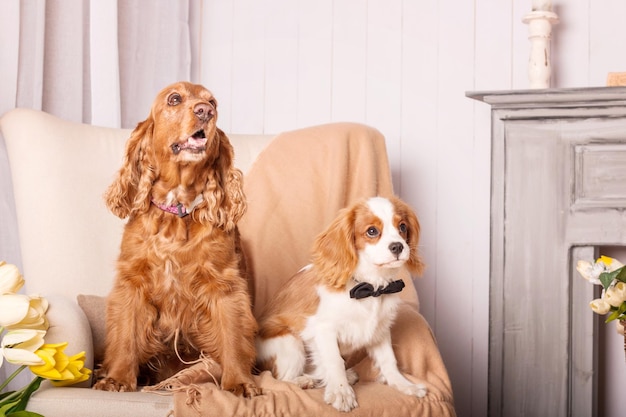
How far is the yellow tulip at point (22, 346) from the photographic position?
1266mm

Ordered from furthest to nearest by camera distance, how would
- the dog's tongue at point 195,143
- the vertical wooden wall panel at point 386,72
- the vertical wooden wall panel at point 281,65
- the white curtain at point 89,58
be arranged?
the vertical wooden wall panel at point 281,65, the vertical wooden wall panel at point 386,72, the white curtain at point 89,58, the dog's tongue at point 195,143

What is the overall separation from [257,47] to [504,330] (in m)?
1.47

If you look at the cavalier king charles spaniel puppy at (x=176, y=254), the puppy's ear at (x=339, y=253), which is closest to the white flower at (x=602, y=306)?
the puppy's ear at (x=339, y=253)

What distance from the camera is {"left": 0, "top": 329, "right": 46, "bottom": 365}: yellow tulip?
127cm

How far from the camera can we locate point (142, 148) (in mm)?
1937

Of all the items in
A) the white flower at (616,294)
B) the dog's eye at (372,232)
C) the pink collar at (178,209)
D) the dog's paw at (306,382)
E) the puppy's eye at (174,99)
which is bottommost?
the dog's paw at (306,382)

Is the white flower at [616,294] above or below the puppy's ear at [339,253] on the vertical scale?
below

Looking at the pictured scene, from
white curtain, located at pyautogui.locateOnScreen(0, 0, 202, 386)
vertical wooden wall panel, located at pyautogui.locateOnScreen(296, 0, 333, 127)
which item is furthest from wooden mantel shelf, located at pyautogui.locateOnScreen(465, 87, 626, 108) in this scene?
white curtain, located at pyautogui.locateOnScreen(0, 0, 202, 386)

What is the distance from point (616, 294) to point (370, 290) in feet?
1.87

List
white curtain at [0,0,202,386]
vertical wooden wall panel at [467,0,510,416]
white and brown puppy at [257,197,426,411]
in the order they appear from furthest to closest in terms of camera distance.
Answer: vertical wooden wall panel at [467,0,510,416]
white curtain at [0,0,202,386]
white and brown puppy at [257,197,426,411]

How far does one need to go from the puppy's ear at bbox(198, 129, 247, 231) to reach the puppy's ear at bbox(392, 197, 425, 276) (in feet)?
1.29

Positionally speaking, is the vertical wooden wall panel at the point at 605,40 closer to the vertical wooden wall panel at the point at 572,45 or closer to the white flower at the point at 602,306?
the vertical wooden wall panel at the point at 572,45

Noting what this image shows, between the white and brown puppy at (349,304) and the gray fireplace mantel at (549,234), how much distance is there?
24.5 inches

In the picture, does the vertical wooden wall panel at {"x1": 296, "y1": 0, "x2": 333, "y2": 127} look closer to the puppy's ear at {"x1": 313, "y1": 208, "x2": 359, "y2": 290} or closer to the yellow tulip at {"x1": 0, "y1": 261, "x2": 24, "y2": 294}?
the puppy's ear at {"x1": 313, "y1": 208, "x2": 359, "y2": 290}
